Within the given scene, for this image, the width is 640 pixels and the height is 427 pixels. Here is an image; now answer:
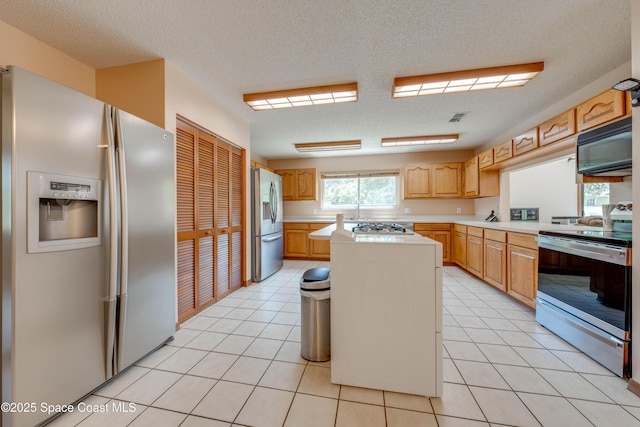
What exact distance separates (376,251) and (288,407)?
1012 millimetres

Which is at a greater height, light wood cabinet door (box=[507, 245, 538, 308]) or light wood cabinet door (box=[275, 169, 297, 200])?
light wood cabinet door (box=[275, 169, 297, 200])

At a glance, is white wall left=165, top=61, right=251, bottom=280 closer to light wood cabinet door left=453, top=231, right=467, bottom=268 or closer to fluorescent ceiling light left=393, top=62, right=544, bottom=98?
fluorescent ceiling light left=393, top=62, right=544, bottom=98

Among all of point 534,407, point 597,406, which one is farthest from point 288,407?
point 597,406

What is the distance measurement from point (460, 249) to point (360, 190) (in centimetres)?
237

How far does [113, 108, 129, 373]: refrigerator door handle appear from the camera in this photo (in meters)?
1.49

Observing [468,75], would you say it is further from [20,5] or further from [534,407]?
[20,5]

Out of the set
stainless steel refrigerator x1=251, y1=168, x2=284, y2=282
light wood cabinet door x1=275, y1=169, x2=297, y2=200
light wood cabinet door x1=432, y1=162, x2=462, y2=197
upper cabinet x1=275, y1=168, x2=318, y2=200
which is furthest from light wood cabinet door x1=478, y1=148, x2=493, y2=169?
light wood cabinet door x1=275, y1=169, x2=297, y2=200

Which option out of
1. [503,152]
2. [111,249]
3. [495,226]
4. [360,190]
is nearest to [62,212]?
[111,249]

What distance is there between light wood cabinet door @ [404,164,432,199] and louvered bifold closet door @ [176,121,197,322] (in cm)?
406

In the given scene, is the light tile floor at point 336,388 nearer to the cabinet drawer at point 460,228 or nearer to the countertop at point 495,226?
the countertop at point 495,226

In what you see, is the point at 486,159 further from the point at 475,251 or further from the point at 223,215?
the point at 223,215

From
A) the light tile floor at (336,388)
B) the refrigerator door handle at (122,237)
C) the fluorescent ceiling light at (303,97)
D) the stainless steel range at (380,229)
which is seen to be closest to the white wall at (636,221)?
the light tile floor at (336,388)

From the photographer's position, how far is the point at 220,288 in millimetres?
2943

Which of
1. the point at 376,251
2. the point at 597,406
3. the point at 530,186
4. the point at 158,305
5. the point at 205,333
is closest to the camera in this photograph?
the point at 597,406
